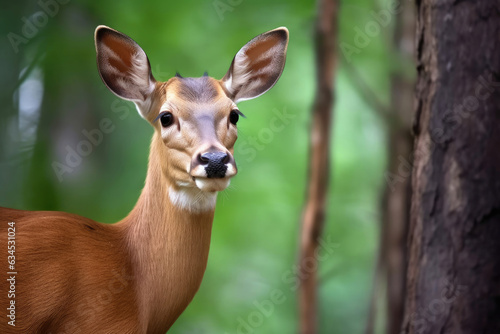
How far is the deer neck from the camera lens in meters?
2.60

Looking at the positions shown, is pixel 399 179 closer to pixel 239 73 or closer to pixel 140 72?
pixel 239 73

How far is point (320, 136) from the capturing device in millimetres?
4012

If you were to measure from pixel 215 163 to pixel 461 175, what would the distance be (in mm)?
Result: 1099

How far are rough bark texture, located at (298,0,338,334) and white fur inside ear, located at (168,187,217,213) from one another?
1531mm

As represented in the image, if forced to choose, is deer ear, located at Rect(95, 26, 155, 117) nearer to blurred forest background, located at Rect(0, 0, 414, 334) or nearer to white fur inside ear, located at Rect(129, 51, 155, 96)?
white fur inside ear, located at Rect(129, 51, 155, 96)

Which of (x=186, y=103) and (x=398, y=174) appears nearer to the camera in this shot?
(x=186, y=103)

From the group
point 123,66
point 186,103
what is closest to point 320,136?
point 186,103

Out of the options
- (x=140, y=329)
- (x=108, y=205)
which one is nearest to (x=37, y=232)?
(x=140, y=329)

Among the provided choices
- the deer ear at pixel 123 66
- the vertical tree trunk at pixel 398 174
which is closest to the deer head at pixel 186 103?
the deer ear at pixel 123 66

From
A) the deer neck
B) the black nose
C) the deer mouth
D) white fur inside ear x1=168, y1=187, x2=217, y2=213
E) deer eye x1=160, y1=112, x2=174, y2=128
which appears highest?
deer eye x1=160, y1=112, x2=174, y2=128

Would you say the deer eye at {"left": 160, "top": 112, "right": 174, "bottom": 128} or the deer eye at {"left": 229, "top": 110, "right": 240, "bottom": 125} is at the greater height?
the deer eye at {"left": 229, "top": 110, "right": 240, "bottom": 125}

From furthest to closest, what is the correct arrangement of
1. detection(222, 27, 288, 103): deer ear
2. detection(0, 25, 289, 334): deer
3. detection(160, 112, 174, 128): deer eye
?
detection(222, 27, 288, 103): deer ear → detection(160, 112, 174, 128): deer eye → detection(0, 25, 289, 334): deer

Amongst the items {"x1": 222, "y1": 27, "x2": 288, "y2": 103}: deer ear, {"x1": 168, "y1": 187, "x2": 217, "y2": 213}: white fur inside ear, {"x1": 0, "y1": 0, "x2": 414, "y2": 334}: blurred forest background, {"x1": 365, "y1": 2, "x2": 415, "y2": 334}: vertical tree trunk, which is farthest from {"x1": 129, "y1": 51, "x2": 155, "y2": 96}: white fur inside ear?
{"x1": 365, "y1": 2, "x2": 415, "y2": 334}: vertical tree trunk

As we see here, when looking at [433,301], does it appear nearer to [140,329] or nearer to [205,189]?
[205,189]
